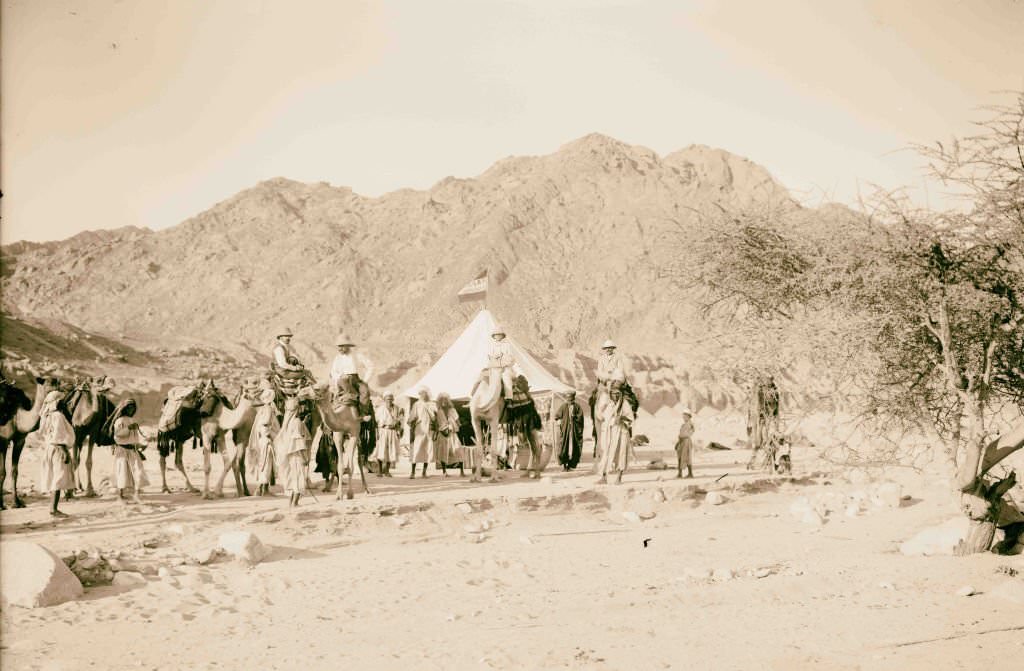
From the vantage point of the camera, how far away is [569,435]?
16.2 meters

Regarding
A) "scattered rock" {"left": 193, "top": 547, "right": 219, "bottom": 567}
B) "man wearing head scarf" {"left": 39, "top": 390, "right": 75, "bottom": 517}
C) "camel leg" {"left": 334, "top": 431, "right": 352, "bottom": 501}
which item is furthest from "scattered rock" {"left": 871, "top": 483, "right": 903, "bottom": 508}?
"man wearing head scarf" {"left": 39, "top": 390, "right": 75, "bottom": 517}

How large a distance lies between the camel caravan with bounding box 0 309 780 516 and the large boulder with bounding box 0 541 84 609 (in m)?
3.13

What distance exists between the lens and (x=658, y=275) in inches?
660

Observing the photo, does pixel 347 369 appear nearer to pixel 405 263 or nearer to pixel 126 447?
pixel 126 447

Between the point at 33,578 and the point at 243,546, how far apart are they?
202 cm

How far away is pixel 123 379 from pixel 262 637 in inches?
1416

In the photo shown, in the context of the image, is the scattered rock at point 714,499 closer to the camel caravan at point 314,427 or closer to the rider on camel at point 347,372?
the camel caravan at point 314,427

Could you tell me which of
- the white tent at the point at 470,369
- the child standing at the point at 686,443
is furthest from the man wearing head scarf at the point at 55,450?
the white tent at the point at 470,369

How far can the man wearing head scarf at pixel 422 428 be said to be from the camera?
49.4ft

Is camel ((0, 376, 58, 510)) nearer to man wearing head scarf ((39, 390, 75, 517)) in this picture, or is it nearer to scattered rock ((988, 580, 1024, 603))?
man wearing head scarf ((39, 390, 75, 517))

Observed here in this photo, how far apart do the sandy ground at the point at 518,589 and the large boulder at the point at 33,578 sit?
0.13 meters

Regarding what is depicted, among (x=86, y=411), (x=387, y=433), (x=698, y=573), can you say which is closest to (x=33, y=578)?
(x=86, y=411)

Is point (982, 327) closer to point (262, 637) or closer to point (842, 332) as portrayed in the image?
point (842, 332)

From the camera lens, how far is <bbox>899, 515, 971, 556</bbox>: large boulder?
356 inches
